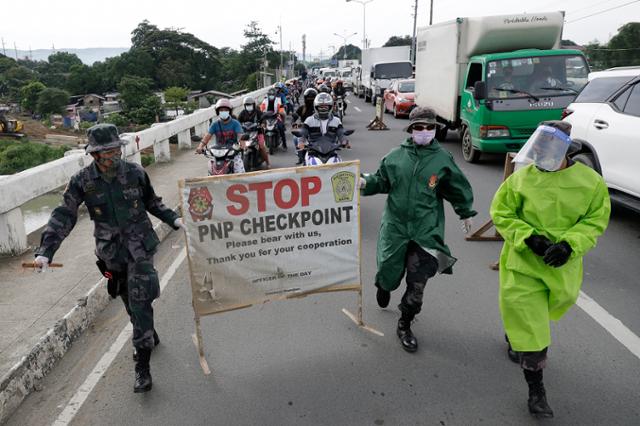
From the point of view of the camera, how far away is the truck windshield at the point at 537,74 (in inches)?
400

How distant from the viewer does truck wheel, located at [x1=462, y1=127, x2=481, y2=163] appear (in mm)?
11086

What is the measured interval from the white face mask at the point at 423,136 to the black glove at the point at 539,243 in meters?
1.13

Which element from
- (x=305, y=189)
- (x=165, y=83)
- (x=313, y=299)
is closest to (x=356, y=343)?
(x=313, y=299)

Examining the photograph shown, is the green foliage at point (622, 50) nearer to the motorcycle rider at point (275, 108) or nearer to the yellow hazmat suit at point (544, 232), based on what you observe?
the motorcycle rider at point (275, 108)

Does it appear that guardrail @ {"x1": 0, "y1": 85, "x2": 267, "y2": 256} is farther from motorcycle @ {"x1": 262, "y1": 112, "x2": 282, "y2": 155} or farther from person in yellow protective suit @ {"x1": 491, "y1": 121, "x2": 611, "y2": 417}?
motorcycle @ {"x1": 262, "y1": 112, "x2": 282, "y2": 155}

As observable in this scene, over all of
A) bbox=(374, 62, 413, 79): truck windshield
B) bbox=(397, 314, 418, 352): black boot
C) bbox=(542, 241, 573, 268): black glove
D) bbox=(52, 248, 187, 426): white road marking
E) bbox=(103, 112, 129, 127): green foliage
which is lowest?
bbox=(103, 112, 129, 127): green foliage

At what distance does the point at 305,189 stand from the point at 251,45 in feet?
422

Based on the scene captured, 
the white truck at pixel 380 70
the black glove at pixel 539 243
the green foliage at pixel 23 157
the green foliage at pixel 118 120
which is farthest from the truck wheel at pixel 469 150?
the green foliage at pixel 118 120

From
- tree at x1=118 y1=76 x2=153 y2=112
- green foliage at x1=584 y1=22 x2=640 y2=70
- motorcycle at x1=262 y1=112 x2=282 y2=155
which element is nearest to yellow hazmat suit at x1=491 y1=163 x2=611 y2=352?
motorcycle at x1=262 y1=112 x2=282 y2=155

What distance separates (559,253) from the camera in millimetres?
2854

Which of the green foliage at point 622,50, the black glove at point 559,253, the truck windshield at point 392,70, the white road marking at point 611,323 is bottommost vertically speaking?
the white road marking at point 611,323

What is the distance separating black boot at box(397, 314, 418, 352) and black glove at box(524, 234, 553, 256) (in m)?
1.30

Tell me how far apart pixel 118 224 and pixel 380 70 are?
2640cm

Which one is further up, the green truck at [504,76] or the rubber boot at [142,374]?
the green truck at [504,76]
